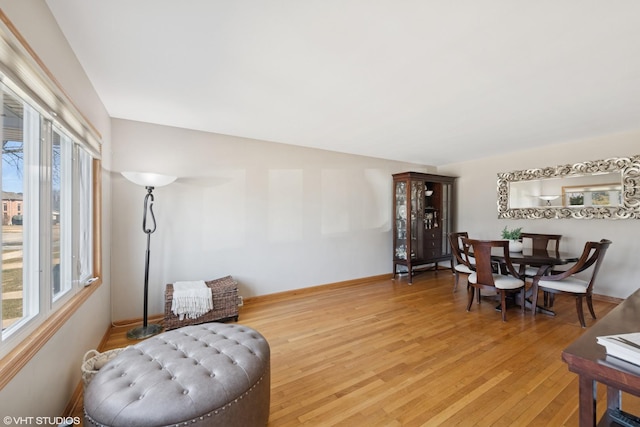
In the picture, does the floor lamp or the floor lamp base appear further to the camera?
the floor lamp base

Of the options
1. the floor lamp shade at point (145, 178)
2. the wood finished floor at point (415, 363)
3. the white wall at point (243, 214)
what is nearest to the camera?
the wood finished floor at point (415, 363)

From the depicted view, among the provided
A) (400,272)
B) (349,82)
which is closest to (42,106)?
(349,82)

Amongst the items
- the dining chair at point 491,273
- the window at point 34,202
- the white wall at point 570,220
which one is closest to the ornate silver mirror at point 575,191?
the white wall at point 570,220

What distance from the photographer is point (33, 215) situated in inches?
53.3

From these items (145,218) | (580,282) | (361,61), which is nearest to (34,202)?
(145,218)

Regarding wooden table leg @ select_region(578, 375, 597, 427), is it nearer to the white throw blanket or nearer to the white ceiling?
the white ceiling

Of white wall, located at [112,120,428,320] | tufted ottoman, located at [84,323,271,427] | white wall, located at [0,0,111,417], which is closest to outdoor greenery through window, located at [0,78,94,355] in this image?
white wall, located at [0,0,111,417]

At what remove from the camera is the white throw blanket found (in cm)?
266

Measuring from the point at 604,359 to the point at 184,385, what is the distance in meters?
1.69

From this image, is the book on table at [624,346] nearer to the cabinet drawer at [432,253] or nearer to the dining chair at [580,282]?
the dining chair at [580,282]

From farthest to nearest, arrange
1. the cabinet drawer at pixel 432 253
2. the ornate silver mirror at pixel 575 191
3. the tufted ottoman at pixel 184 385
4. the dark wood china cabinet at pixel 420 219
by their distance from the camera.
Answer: the cabinet drawer at pixel 432 253, the dark wood china cabinet at pixel 420 219, the ornate silver mirror at pixel 575 191, the tufted ottoman at pixel 184 385

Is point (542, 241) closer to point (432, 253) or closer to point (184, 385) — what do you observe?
point (432, 253)

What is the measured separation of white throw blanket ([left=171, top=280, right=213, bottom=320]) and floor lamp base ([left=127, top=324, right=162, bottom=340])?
0.92 ft

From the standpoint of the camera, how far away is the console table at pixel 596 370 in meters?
0.84
